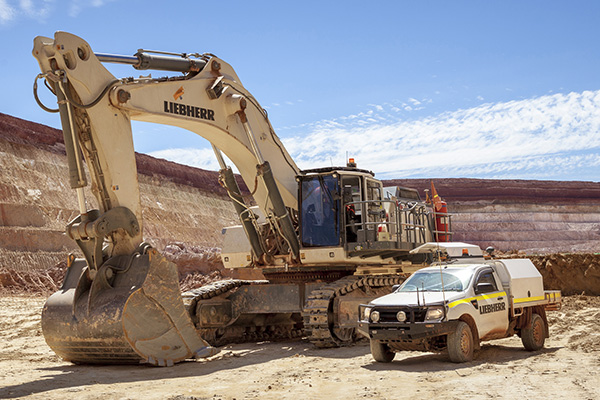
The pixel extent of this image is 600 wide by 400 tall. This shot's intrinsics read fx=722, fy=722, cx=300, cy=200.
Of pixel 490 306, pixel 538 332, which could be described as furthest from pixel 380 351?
pixel 538 332

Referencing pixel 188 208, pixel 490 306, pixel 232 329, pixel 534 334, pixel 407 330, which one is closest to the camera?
pixel 407 330

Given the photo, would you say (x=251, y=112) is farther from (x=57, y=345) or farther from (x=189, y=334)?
(x=57, y=345)

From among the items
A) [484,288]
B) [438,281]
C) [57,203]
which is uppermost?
[57,203]

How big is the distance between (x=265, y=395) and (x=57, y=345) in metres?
4.14

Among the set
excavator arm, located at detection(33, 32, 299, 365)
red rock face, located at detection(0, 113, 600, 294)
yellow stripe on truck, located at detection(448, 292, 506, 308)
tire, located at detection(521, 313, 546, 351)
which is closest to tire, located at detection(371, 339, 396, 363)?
yellow stripe on truck, located at detection(448, 292, 506, 308)

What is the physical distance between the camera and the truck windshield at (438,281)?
11.3 metres

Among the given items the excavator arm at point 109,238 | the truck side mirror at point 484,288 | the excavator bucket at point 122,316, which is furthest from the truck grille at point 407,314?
the excavator bucket at point 122,316

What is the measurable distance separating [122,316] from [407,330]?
4.12 metres

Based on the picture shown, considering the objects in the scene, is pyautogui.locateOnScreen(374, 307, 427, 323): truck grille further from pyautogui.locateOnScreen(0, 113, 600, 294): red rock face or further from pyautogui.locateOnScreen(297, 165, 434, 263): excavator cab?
pyautogui.locateOnScreen(0, 113, 600, 294): red rock face

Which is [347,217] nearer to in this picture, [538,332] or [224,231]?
[224,231]

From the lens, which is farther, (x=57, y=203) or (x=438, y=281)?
(x=57, y=203)

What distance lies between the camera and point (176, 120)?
12.4 m

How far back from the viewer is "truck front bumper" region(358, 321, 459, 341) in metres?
10.4

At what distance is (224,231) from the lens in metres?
16.0
